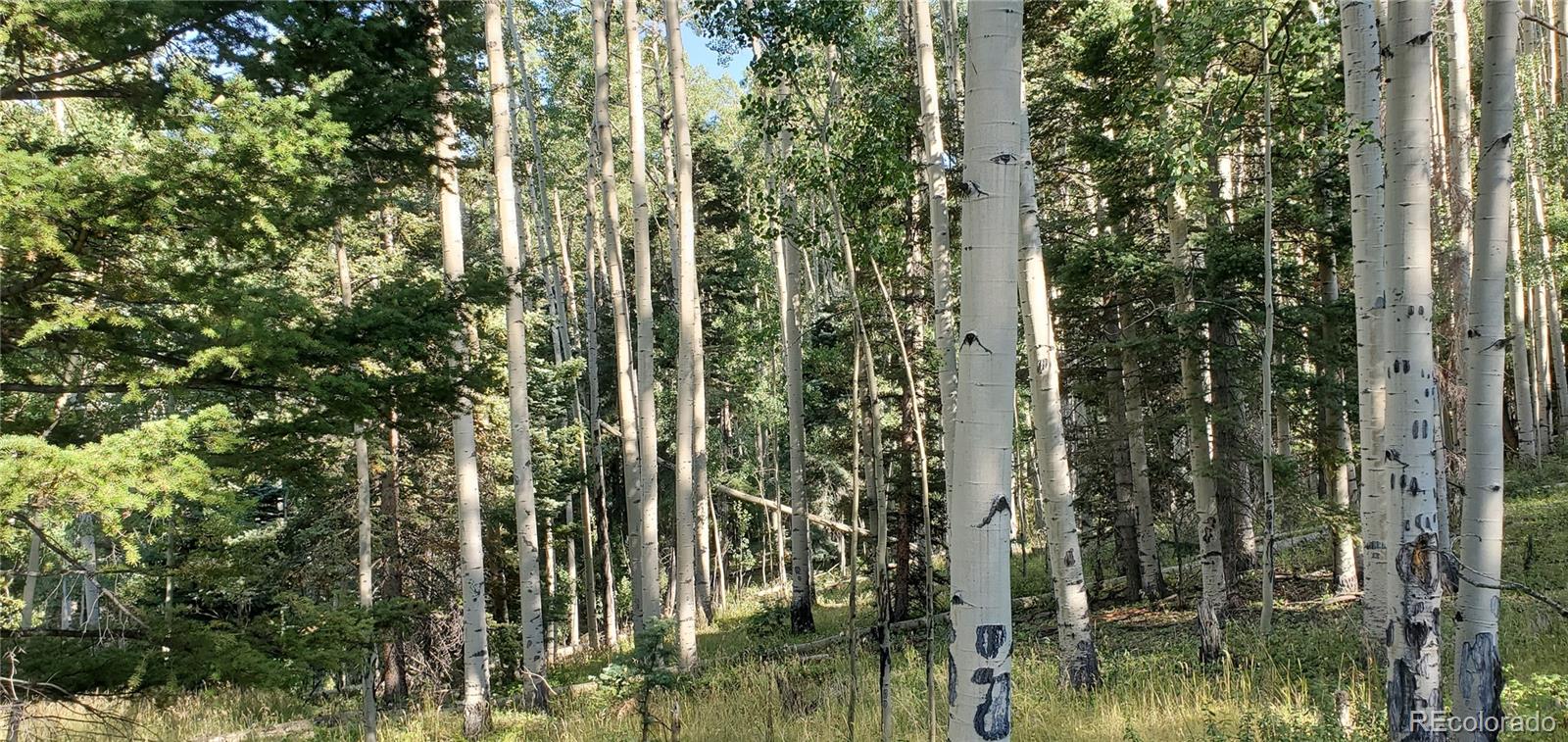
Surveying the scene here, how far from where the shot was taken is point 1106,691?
20.6 ft

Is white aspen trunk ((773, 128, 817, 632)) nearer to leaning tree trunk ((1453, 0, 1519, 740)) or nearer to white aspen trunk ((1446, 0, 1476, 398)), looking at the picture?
leaning tree trunk ((1453, 0, 1519, 740))

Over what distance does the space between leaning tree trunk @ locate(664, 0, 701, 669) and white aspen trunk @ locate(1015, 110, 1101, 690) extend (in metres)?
4.57

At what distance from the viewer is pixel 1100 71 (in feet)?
32.2

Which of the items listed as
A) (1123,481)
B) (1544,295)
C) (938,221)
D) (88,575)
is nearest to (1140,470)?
(1123,481)

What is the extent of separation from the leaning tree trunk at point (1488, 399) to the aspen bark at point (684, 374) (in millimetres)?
7329

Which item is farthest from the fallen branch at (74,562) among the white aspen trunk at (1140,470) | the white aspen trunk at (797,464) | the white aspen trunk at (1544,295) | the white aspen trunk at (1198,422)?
the white aspen trunk at (1544,295)

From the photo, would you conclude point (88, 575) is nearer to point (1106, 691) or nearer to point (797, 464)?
point (1106, 691)

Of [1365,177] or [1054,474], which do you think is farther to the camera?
[1054,474]

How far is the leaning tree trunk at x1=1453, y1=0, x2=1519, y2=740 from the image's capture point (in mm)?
3760

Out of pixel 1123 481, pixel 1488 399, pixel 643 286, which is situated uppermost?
pixel 643 286

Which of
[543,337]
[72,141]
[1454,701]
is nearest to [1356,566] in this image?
[1454,701]

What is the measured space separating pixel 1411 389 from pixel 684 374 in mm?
8225

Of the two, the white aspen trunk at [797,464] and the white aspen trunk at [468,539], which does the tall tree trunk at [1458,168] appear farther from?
the white aspen trunk at [468,539]

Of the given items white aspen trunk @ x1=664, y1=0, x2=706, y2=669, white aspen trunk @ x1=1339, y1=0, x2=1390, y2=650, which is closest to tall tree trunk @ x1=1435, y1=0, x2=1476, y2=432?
white aspen trunk @ x1=1339, y1=0, x2=1390, y2=650
